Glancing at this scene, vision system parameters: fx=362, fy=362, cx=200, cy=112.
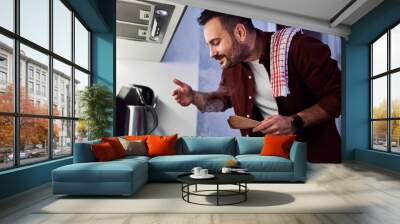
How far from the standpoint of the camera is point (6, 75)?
458 cm

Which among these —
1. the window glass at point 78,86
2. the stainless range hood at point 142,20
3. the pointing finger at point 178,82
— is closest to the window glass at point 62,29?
the window glass at point 78,86

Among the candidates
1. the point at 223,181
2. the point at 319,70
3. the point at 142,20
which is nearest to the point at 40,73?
the point at 142,20

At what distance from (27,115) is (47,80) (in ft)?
3.12

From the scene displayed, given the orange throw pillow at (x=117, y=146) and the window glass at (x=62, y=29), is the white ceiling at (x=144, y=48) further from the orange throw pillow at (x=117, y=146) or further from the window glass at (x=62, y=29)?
the orange throw pillow at (x=117, y=146)

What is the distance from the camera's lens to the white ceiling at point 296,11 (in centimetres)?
731

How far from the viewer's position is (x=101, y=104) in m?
7.34

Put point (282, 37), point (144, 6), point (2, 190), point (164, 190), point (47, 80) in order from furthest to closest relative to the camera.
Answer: point (282, 37), point (144, 6), point (47, 80), point (164, 190), point (2, 190)

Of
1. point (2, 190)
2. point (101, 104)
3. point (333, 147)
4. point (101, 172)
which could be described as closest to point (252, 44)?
point (333, 147)

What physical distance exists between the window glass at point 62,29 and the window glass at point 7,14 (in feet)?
4.49

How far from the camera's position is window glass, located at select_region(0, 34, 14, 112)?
4.48m

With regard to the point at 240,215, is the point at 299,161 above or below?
above

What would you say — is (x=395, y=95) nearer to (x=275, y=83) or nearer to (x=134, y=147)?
(x=275, y=83)

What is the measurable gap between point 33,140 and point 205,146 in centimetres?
275

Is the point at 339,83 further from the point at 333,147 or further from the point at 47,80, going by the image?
the point at 47,80
